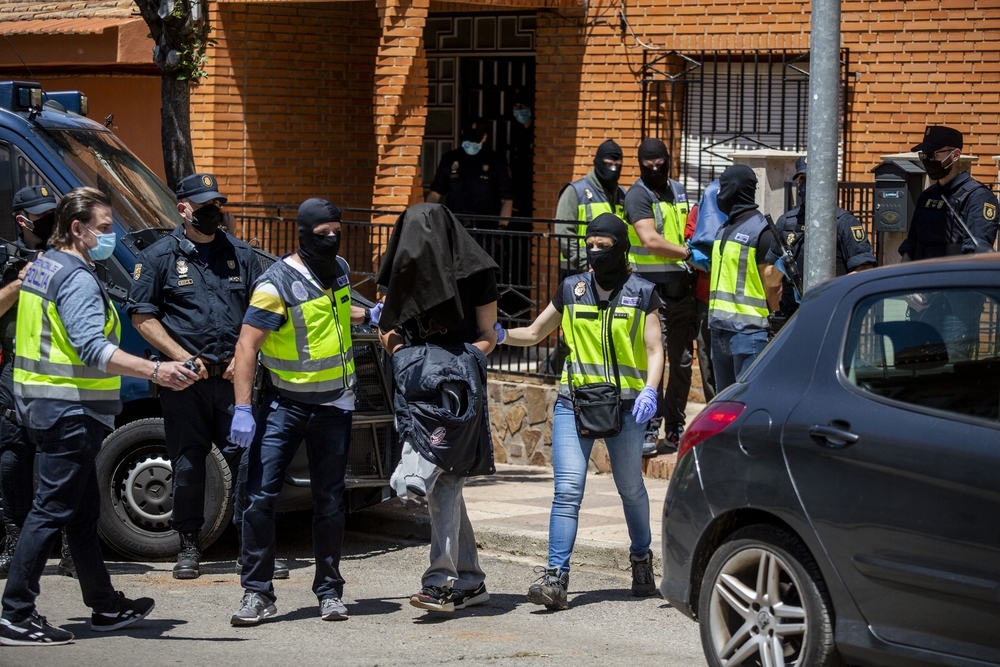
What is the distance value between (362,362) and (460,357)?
5.39 ft

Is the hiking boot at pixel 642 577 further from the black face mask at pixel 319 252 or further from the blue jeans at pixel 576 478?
the black face mask at pixel 319 252

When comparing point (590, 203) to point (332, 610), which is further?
point (590, 203)

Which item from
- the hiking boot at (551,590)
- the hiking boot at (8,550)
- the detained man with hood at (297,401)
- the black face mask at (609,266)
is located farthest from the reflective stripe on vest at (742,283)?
the hiking boot at (8,550)

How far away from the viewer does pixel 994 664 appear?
14.6ft

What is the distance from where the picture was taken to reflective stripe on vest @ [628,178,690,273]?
959 centimetres

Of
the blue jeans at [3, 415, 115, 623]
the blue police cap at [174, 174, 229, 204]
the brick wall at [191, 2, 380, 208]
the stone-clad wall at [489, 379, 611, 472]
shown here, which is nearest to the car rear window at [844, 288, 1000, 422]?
the blue jeans at [3, 415, 115, 623]

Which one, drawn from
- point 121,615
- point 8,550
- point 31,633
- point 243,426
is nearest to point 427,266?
point 243,426

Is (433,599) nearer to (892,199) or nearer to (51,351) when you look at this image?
(51,351)

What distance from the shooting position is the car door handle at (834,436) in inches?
194

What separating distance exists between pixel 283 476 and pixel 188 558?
1.21 metres

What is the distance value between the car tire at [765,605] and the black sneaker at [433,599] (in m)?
1.58

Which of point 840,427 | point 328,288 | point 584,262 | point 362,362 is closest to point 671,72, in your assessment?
point 584,262

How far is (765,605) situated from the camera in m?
5.20

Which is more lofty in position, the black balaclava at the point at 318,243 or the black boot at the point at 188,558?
the black balaclava at the point at 318,243
